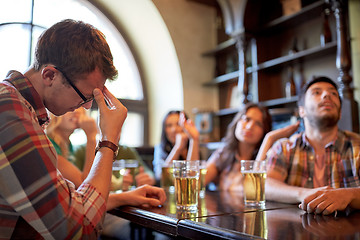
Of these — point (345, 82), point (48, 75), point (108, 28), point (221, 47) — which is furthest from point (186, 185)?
point (221, 47)

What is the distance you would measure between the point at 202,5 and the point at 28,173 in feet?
12.0

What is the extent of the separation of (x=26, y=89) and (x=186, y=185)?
54 cm

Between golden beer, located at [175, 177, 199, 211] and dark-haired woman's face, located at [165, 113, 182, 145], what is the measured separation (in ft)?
5.74

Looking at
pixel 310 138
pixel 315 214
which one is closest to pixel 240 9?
pixel 310 138

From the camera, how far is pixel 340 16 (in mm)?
2486

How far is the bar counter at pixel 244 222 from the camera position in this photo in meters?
0.73

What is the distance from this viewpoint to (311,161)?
162cm

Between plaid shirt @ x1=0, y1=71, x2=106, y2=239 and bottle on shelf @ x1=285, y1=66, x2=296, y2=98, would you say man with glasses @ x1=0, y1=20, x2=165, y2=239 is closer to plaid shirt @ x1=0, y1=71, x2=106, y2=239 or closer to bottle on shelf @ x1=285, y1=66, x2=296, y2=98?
plaid shirt @ x1=0, y1=71, x2=106, y2=239

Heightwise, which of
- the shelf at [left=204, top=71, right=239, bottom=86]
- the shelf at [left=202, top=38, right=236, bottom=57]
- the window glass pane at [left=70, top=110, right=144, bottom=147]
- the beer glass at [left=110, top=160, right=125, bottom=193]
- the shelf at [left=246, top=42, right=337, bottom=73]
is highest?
the shelf at [left=202, top=38, right=236, bottom=57]

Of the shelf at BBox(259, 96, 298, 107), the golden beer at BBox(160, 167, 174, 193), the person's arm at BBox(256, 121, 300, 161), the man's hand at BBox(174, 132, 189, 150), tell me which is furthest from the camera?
the shelf at BBox(259, 96, 298, 107)

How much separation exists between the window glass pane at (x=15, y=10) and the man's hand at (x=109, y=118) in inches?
30.2

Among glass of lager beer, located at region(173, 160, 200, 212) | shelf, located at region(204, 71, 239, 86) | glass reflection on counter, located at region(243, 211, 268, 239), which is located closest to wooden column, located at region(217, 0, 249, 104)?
shelf, located at region(204, 71, 239, 86)

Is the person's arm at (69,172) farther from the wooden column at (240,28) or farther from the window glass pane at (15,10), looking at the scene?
the wooden column at (240,28)

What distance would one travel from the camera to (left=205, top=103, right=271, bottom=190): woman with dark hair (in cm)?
215
